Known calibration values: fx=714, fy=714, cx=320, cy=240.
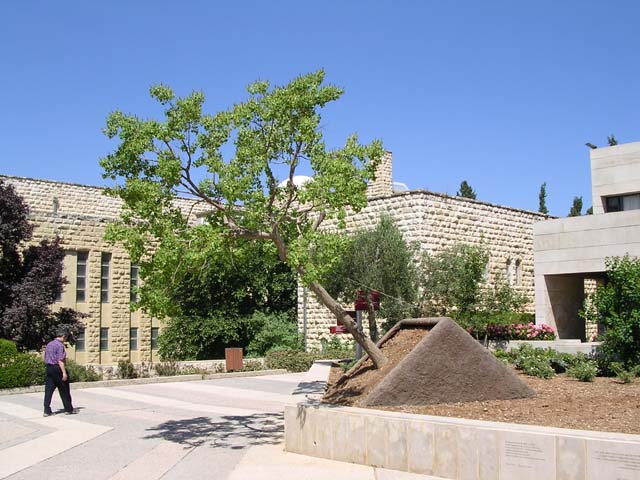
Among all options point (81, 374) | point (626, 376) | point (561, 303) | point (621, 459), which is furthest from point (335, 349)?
point (621, 459)

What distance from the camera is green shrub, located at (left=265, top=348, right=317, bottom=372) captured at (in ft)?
78.7

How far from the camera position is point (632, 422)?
8422 millimetres

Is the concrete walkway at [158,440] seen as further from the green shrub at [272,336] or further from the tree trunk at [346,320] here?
the green shrub at [272,336]

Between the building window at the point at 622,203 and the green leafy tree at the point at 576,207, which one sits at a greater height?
the green leafy tree at the point at 576,207

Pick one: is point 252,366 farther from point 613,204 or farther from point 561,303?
point 613,204

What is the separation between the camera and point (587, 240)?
68.0 feet

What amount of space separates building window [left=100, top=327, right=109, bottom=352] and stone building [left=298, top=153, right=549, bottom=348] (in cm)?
763

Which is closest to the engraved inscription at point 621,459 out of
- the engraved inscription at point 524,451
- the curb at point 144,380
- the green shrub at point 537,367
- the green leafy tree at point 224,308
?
the engraved inscription at point 524,451

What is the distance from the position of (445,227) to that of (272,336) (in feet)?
26.6

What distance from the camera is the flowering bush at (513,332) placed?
19719 millimetres

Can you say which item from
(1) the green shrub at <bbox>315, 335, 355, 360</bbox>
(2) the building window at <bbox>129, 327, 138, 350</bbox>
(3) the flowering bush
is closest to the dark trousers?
(3) the flowering bush

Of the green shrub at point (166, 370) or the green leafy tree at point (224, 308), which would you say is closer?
the green shrub at point (166, 370)

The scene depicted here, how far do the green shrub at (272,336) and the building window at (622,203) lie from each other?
12402 mm

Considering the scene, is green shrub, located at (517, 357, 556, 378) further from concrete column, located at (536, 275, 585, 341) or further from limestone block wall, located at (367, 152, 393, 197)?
limestone block wall, located at (367, 152, 393, 197)
